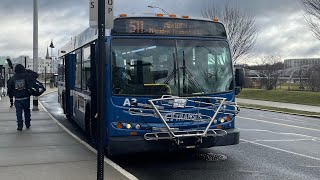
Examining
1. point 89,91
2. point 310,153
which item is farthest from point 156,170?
point 310,153

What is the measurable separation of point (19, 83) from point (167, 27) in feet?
18.3

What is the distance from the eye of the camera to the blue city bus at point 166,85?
25.4ft

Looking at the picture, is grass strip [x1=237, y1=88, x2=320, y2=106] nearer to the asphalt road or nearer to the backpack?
the asphalt road

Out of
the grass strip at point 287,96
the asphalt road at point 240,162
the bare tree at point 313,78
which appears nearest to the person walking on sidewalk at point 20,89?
the asphalt road at point 240,162

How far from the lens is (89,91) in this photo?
9453mm

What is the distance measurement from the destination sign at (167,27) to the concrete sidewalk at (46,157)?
2591 mm

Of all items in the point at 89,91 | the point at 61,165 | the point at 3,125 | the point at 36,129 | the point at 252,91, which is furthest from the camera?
the point at 252,91

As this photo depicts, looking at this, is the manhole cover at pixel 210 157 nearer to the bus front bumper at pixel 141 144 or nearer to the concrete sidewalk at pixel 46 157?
the bus front bumper at pixel 141 144

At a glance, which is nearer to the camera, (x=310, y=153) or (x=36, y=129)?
(x=310, y=153)

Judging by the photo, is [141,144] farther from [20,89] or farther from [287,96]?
[287,96]

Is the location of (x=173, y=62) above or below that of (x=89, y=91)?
above

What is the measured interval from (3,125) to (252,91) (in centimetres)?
2694

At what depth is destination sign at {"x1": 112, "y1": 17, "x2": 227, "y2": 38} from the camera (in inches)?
315

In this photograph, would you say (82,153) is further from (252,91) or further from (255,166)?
(252,91)
